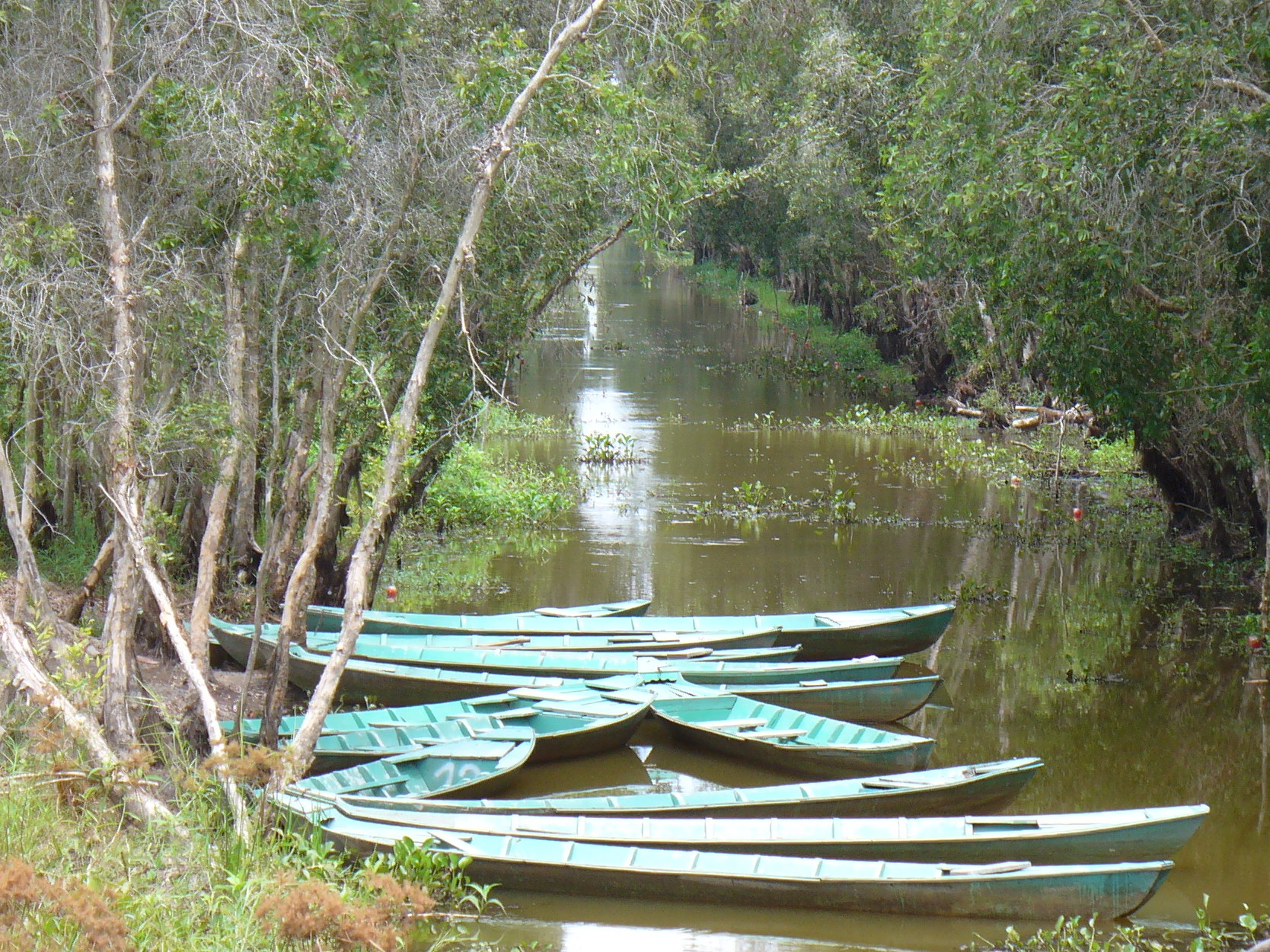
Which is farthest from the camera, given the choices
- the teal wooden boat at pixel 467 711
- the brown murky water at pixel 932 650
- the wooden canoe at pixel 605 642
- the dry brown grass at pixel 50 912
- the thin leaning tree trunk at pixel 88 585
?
the wooden canoe at pixel 605 642

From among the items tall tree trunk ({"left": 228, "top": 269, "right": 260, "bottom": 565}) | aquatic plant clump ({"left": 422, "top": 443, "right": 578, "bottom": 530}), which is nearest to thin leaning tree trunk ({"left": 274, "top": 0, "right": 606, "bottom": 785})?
tall tree trunk ({"left": 228, "top": 269, "right": 260, "bottom": 565})

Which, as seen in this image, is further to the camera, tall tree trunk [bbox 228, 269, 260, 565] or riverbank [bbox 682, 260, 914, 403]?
riverbank [bbox 682, 260, 914, 403]

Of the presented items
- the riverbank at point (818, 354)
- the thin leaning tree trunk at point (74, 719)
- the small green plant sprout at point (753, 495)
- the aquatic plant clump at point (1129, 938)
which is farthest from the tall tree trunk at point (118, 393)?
the riverbank at point (818, 354)

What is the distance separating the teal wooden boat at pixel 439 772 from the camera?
26.0 ft

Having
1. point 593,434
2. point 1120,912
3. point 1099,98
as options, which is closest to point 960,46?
point 1099,98

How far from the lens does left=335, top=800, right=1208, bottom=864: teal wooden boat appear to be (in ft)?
23.2

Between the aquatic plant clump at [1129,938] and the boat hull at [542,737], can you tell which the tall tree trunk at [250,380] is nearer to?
the boat hull at [542,737]

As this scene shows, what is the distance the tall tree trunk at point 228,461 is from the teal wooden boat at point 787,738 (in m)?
3.40

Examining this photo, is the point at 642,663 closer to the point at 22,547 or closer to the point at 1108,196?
the point at 22,547

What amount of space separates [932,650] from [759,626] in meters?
2.07

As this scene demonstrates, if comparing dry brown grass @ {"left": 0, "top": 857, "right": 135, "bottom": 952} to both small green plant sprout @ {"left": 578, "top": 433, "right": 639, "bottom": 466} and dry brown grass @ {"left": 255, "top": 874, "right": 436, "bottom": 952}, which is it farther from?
small green plant sprout @ {"left": 578, "top": 433, "right": 639, "bottom": 466}

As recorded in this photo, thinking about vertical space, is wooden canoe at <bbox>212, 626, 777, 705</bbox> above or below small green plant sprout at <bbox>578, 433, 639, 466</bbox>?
below

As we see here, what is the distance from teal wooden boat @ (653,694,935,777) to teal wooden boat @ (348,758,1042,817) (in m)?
0.57

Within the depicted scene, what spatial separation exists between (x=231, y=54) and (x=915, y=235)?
7.77 m
